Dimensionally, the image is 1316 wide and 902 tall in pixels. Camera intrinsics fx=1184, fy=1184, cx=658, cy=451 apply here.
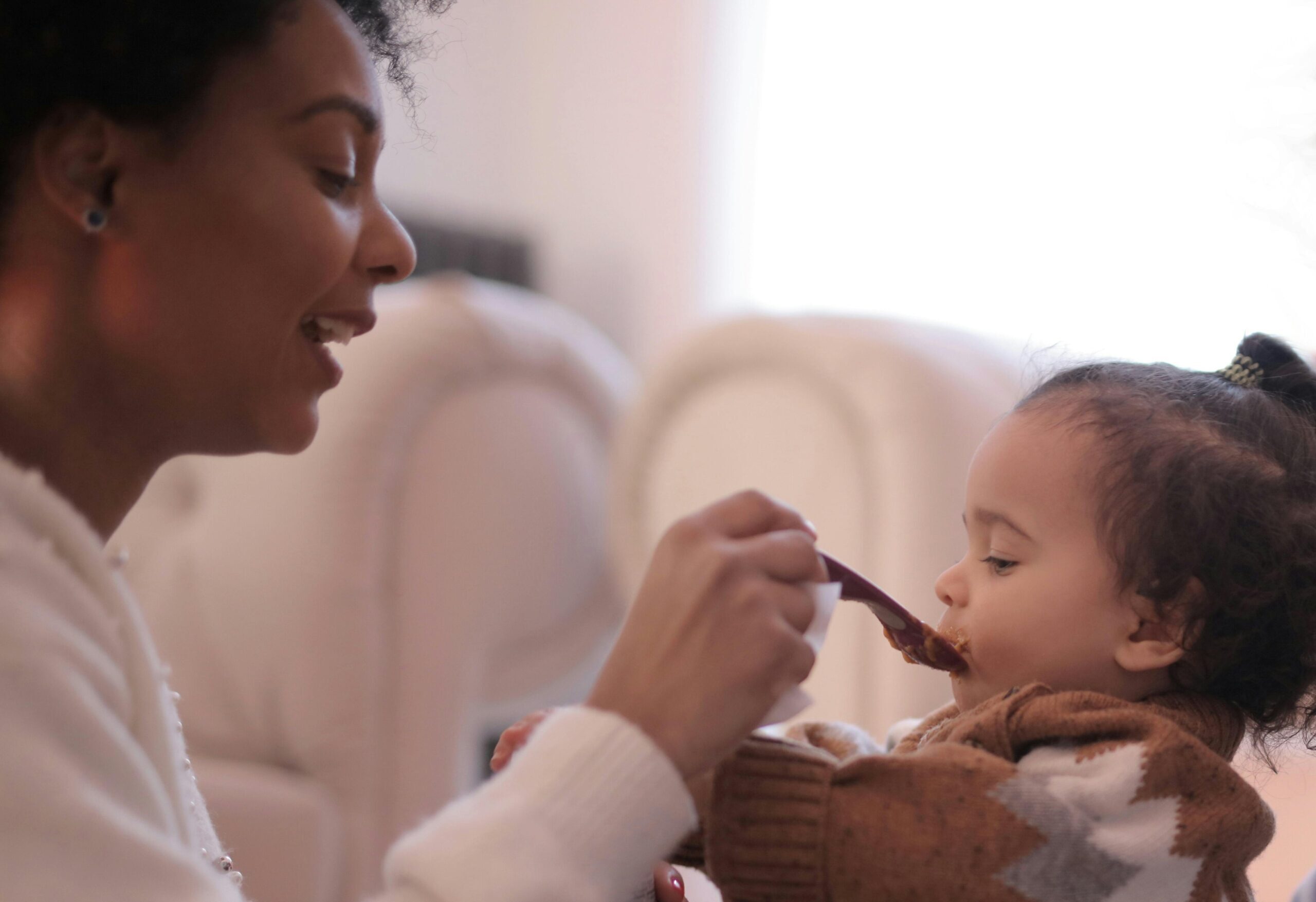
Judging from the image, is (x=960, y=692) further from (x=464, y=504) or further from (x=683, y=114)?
(x=683, y=114)

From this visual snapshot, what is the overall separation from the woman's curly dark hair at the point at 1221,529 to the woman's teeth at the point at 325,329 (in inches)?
19.1

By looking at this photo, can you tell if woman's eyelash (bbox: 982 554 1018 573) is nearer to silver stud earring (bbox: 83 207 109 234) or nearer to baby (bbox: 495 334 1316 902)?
baby (bbox: 495 334 1316 902)

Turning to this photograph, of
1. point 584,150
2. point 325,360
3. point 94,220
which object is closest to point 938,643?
point 325,360

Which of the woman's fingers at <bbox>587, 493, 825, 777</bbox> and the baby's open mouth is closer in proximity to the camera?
the woman's fingers at <bbox>587, 493, 825, 777</bbox>

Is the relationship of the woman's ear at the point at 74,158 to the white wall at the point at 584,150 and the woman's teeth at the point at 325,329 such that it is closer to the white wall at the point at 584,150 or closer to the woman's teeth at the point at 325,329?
the woman's teeth at the point at 325,329

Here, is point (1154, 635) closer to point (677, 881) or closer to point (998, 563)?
point (998, 563)

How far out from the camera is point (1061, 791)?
0.66 m

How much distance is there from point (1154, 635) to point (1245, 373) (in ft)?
0.73

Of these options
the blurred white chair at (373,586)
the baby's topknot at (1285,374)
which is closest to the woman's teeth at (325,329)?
the baby's topknot at (1285,374)

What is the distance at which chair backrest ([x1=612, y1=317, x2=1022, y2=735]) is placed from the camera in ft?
4.27

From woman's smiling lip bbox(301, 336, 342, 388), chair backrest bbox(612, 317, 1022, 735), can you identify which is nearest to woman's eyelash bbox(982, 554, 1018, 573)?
chair backrest bbox(612, 317, 1022, 735)

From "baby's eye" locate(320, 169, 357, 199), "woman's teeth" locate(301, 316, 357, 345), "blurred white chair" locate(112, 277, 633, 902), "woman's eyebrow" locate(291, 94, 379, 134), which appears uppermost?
"woman's eyebrow" locate(291, 94, 379, 134)

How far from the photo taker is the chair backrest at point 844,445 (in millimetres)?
1303

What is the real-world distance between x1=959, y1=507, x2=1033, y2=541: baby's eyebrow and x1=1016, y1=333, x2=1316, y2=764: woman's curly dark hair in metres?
0.05
